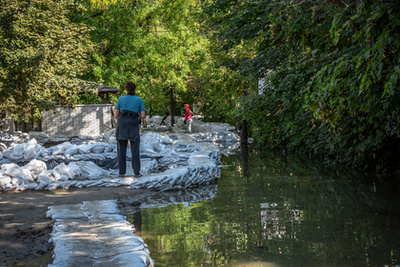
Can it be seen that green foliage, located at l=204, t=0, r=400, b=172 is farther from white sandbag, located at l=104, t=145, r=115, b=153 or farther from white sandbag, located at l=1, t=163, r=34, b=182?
white sandbag, located at l=1, t=163, r=34, b=182

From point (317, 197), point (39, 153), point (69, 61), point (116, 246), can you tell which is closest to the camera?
point (116, 246)

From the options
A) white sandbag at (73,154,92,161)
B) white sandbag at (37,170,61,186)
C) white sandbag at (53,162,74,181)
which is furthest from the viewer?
white sandbag at (73,154,92,161)

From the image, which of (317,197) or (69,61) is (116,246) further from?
(69,61)

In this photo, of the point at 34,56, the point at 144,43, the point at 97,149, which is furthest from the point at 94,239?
the point at 144,43

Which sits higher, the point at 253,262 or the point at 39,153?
the point at 39,153

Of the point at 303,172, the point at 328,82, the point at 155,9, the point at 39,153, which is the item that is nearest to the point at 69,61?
the point at 39,153

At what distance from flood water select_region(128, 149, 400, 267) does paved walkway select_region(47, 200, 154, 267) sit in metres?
0.26

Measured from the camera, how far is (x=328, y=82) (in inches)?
223

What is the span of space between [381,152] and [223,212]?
6297mm

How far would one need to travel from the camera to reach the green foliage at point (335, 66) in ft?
17.0

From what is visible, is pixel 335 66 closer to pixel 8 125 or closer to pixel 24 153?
pixel 24 153

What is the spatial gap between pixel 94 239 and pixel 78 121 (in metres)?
22.2

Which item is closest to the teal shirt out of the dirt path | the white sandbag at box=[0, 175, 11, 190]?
the dirt path

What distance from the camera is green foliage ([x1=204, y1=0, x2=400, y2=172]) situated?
5.18 meters
